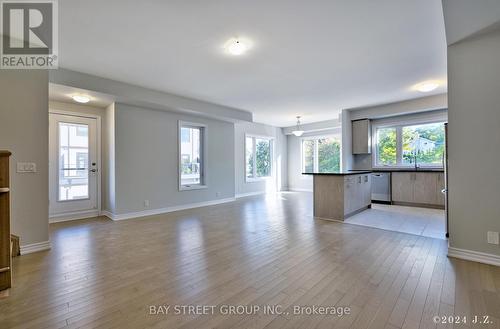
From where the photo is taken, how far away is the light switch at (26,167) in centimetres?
294

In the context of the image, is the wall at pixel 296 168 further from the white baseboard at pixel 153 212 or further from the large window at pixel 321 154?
the white baseboard at pixel 153 212

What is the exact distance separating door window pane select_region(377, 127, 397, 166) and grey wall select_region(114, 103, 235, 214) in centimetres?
494

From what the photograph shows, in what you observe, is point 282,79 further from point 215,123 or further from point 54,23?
point 54,23

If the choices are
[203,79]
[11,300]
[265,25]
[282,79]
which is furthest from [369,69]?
[11,300]

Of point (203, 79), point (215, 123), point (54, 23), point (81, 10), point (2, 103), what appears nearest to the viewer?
point (81, 10)

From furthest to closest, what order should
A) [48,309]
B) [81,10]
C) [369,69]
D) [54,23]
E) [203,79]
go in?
[203,79] → [369,69] → [54,23] → [81,10] → [48,309]

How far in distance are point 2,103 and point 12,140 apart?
450 millimetres

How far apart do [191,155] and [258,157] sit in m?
3.27

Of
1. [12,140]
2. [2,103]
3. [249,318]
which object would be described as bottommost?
[249,318]

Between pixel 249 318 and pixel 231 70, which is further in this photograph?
pixel 231 70

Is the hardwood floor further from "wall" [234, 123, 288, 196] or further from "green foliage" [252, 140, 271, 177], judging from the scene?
"green foliage" [252, 140, 271, 177]

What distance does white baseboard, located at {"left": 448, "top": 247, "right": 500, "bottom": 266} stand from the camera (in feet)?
8.20

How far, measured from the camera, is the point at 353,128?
6.93 meters

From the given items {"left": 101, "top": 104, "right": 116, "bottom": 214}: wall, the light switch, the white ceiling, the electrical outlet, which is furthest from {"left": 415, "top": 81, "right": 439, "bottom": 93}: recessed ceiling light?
the light switch
